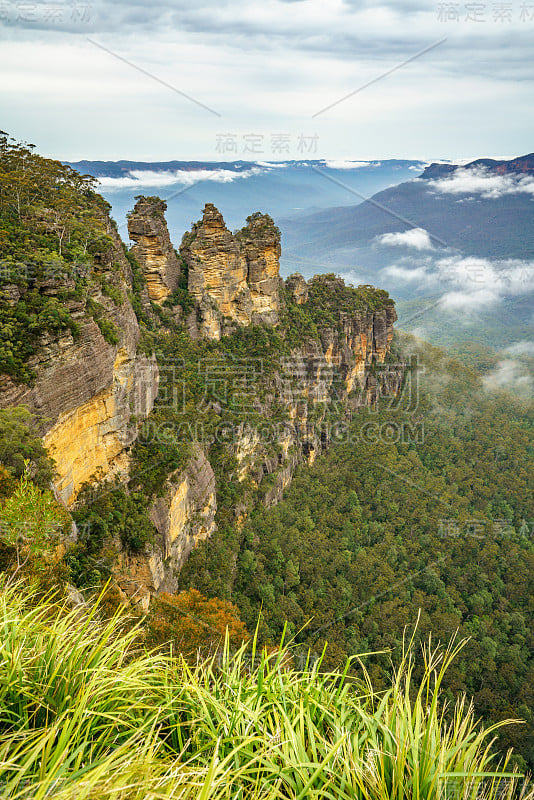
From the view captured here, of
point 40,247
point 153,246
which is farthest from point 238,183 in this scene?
point 40,247

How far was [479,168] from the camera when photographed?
533 ft

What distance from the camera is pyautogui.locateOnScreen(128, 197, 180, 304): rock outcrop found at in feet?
89.6

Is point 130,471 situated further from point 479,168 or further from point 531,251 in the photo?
point 479,168

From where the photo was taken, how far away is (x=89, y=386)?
15.2 metres

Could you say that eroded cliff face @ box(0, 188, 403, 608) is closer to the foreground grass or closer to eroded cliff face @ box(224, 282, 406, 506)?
eroded cliff face @ box(224, 282, 406, 506)

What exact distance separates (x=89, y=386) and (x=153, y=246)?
1576 cm

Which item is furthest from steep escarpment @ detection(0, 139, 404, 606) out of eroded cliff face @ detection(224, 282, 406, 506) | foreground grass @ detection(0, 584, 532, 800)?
foreground grass @ detection(0, 584, 532, 800)

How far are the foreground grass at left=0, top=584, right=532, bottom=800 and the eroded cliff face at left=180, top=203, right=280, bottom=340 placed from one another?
27.4 metres

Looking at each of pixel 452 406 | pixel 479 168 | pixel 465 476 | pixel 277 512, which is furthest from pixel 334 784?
pixel 479 168

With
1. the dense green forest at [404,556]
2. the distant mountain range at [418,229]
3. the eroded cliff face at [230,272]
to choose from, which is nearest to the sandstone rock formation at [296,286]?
the eroded cliff face at [230,272]

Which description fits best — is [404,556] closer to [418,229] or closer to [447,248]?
[418,229]

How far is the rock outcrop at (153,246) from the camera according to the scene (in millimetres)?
27312

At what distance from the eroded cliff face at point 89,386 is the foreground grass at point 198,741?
9130 millimetres

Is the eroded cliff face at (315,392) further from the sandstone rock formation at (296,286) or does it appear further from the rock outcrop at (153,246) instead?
the rock outcrop at (153,246)
